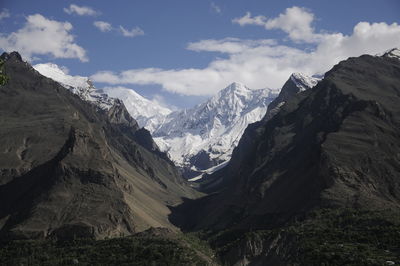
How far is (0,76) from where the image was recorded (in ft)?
328

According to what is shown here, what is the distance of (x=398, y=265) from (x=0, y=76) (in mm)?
136963

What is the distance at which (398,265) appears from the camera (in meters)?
198

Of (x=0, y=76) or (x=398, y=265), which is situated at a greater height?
(x=0, y=76)

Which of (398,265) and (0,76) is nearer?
(0,76)
